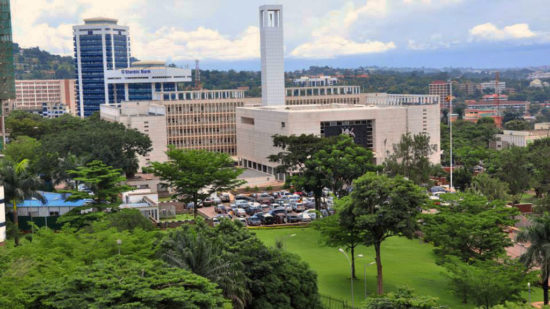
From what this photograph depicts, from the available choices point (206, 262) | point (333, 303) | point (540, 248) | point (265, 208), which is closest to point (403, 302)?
point (206, 262)

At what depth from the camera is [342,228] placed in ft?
148

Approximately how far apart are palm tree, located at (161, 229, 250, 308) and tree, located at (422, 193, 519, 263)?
49.7 feet

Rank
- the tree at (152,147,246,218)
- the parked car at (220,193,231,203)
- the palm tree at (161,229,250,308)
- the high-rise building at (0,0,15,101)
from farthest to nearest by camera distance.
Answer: the parked car at (220,193,231,203)
the high-rise building at (0,0,15,101)
the tree at (152,147,246,218)
the palm tree at (161,229,250,308)

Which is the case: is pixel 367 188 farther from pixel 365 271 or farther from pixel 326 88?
pixel 326 88

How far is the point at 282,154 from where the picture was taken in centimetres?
6888

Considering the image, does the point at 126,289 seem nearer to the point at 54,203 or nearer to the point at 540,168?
the point at 54,203

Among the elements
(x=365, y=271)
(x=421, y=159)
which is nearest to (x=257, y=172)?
(x=421, y=159)

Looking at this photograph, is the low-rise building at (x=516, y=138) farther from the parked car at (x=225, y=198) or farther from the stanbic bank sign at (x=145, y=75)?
the stanbic bank sign at (x=145, y=75)

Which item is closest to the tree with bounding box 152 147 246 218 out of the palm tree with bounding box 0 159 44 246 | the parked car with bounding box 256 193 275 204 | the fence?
the palm tree with bounding box 0 159 44 246

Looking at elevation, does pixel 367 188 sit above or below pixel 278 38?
below

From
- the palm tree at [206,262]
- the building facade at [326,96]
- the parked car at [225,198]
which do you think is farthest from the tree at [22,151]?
the palm tree at [206,262]

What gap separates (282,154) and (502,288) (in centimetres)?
3344

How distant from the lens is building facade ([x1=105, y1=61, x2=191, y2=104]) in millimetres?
182750

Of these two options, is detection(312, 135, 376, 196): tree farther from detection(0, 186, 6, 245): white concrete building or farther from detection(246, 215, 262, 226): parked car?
detection(0, 186, 6, 245): white concrete building
